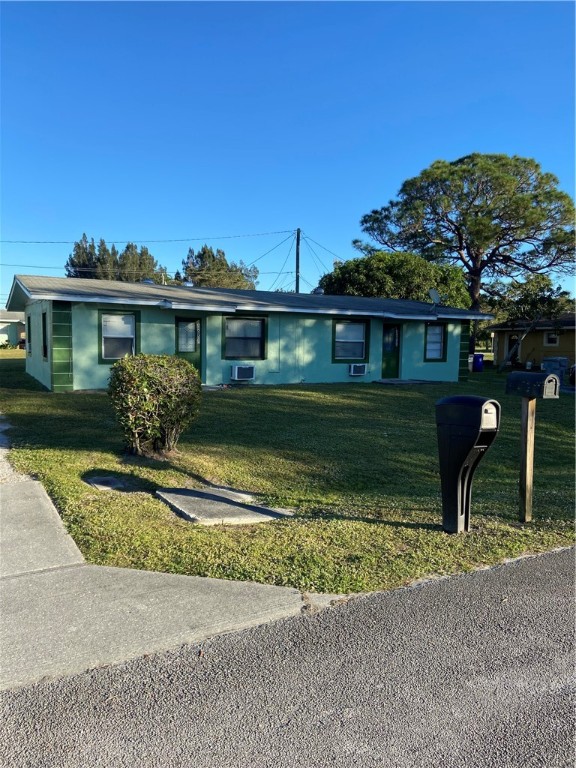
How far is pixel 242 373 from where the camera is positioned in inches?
639

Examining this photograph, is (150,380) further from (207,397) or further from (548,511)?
(207,397)

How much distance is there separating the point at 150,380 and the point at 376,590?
404cm

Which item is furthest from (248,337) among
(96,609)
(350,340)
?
(96,609)

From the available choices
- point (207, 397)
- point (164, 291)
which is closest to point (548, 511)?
point (207, 397)

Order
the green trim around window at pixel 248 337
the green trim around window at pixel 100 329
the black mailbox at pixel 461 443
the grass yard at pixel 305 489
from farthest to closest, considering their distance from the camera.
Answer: the green trim around window at pixel 248 337, the green trim around window at pixel 100 329, the black mailbox at pixel 461 443, the grass yard at pixel 305 489

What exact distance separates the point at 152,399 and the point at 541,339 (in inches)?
1189

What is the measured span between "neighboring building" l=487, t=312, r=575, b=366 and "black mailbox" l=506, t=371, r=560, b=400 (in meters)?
26.2

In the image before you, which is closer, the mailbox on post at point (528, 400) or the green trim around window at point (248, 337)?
the mailbox on post at point (528, 400)

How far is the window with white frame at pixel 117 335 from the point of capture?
1480cm

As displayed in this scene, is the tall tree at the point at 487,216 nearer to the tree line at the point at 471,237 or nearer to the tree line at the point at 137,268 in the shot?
the tree line at the point at 471,237

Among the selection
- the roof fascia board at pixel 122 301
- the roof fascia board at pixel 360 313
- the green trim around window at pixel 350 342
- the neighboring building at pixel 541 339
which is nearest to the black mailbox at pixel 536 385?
the roof fascia board at pixel 122 301

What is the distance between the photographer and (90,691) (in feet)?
8.84

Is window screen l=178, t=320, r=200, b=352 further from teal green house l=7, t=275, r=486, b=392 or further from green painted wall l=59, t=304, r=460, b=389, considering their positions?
green painted wall l=59, t=304, r=460, b=389

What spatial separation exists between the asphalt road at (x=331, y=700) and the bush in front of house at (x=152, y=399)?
407 centimetres
